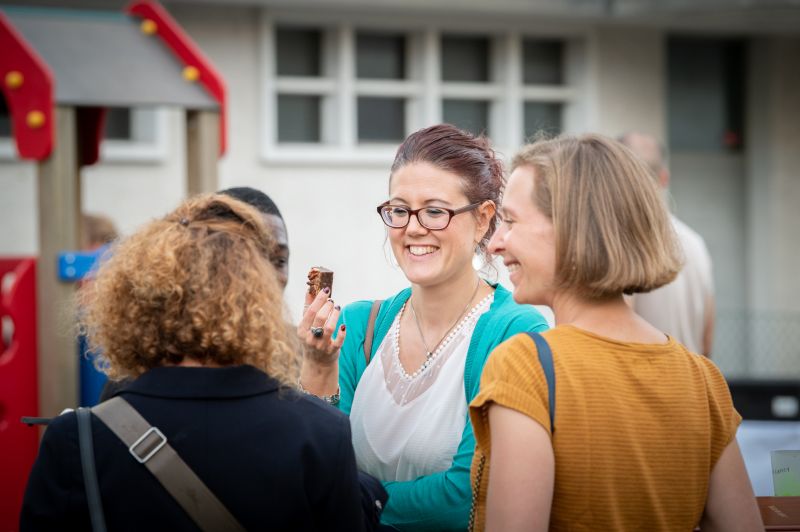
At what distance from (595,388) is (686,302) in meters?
2.82

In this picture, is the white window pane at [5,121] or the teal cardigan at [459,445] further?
the white window pane at [5,121]

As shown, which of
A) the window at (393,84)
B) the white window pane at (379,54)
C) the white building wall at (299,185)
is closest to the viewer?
the white building wall at (299,185)

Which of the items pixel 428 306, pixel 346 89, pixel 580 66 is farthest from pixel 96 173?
pixel 428 306

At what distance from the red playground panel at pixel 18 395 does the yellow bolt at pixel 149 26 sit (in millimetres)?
1434

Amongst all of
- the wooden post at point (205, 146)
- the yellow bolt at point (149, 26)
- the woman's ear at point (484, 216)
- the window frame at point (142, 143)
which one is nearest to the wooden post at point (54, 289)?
the wooden post at point (205, 146)

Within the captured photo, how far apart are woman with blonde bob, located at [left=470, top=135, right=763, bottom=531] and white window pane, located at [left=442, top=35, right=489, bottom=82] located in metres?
7.75

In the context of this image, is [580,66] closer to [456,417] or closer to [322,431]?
[456,417]

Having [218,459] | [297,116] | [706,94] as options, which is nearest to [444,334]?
[218,459]

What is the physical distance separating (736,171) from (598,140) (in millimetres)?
9100

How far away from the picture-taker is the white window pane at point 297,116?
918cm

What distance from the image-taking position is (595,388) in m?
1.78

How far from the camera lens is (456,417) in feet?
8.14

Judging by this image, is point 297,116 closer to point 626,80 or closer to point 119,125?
point 119,125

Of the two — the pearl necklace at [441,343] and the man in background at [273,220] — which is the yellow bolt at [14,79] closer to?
the man in background at [273,220]
